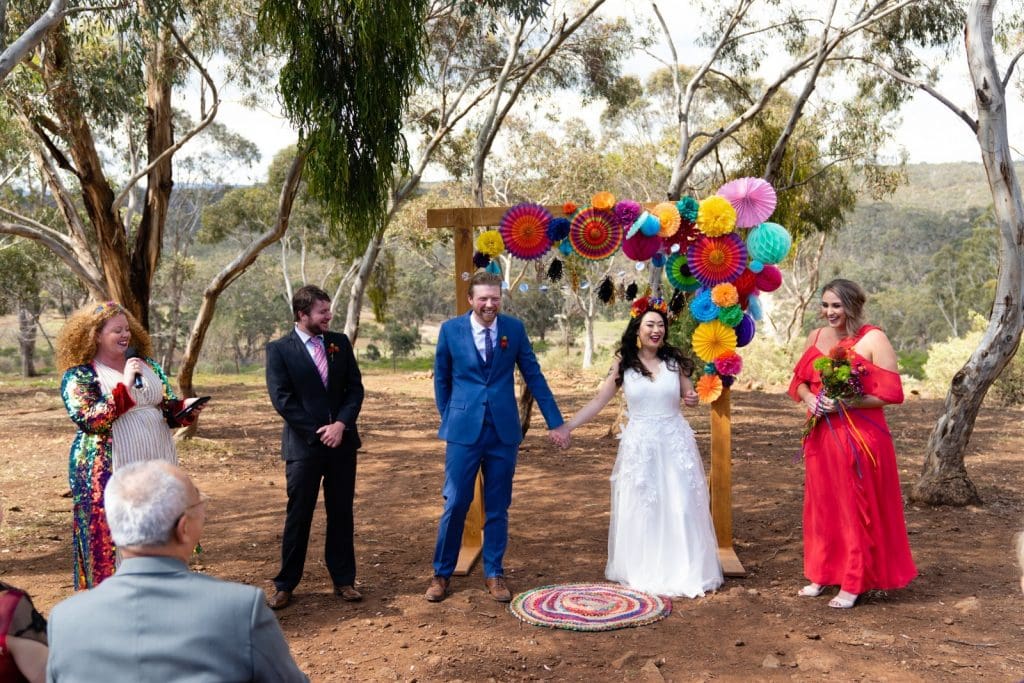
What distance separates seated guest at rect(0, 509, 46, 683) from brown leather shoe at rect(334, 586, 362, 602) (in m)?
3.18

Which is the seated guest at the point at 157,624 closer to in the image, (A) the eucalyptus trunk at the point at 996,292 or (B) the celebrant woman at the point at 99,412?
(B) the celebrant woman at the point at 99,412

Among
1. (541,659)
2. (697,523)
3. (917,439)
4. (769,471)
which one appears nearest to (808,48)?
(917,439)

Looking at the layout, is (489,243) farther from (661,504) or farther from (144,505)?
(144,505)

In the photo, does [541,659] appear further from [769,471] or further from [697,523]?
[769,471]

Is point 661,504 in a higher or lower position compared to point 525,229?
lower

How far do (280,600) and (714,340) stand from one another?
301 centimetres

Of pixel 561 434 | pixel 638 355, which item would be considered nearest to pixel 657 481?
pixel 561 434

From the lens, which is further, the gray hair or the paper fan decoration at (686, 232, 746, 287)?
the paper fan decoration at (686, 232, 746, 287)

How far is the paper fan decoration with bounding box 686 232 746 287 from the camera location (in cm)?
595

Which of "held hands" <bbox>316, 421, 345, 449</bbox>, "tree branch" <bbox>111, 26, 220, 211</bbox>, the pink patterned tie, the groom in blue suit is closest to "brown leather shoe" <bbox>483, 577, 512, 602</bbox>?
the groom in blue suit

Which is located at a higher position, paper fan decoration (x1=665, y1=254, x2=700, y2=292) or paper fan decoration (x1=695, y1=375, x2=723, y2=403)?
paper fan decoration (x1=665, y1=254, x2=700, y2=292)

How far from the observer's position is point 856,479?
5180mm

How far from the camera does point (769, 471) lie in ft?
31.6

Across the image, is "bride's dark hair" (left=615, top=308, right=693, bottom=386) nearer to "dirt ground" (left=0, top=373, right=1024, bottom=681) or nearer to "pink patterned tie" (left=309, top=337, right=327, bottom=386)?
"dirt ground" (left=0, top=373, right=1024, bottom=681)
